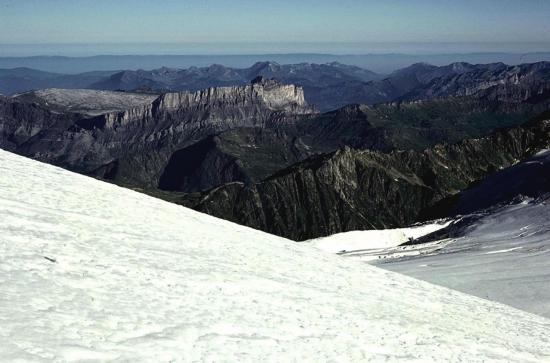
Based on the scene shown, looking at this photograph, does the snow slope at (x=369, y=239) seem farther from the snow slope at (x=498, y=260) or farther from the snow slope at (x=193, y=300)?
the snow slope at (x=193, y=300)

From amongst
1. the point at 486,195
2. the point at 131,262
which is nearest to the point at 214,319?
the point at 131,262

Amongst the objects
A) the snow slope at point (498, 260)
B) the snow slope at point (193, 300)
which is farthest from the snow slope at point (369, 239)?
the snow slope at point (193, 300)

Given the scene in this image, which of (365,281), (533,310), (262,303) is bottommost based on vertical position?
(533,310)

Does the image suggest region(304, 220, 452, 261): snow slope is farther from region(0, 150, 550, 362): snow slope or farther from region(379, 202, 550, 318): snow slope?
region(0, 150, 550, 362): snow slope

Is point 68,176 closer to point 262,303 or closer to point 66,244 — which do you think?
point 66,244

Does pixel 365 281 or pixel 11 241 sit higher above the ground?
pixel 11 241

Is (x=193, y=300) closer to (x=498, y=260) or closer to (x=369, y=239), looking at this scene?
(x=498, y=260)
